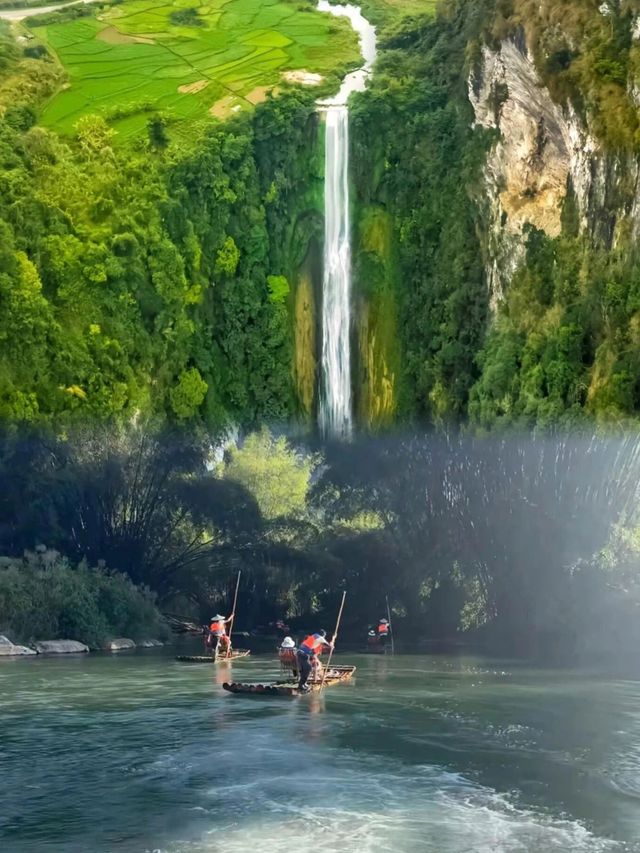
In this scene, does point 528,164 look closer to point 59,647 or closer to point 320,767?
point 59,647

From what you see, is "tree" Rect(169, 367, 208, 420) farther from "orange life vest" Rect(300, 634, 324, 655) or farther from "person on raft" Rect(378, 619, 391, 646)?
"orange life vest" Rect(300, 634, 324, 655)

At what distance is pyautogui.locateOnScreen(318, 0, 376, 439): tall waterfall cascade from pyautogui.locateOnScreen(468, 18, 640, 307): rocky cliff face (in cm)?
550

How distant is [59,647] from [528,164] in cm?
2245

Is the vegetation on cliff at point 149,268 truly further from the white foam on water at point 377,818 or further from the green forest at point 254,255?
the white foam on water at point 377,818

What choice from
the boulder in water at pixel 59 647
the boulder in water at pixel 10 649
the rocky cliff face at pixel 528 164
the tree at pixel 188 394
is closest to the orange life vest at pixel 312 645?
the boulder in water at pixel 10 649

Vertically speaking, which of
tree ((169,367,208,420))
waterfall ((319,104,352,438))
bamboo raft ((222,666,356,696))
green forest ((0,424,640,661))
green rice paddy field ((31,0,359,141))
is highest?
green rice paddy field ((31,0,359,141))

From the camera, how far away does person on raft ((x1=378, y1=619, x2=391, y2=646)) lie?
38.1 meters

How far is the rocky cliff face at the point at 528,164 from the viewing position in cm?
3772

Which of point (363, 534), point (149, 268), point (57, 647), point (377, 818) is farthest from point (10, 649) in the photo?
point (377, 818)

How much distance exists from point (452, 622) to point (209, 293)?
1529 centimetres

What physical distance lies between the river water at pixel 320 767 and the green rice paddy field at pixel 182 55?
1056 inches

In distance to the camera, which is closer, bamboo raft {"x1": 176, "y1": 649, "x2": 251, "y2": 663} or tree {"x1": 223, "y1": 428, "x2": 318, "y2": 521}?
bamboo raft {"x1": 176, "y1": 649, "x2": 251, "y2": 663}

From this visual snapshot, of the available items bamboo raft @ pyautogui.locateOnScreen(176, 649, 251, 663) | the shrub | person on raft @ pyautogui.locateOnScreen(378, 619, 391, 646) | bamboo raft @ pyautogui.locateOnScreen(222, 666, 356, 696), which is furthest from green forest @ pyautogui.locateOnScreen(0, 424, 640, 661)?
bamboo raft @ pyautogui.locateOnScreen(222, 666, 356, 696)

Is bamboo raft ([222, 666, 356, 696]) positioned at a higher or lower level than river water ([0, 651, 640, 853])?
higher
